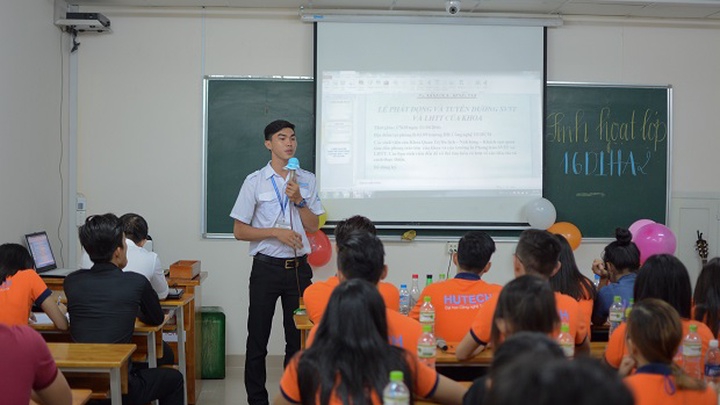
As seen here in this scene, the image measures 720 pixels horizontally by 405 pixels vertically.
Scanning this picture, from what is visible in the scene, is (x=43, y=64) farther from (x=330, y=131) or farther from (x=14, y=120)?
(x=330, y=131)

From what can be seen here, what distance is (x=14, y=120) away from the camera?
5312 millimetres

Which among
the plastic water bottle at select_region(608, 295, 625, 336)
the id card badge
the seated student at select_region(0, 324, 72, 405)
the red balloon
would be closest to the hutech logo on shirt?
the plastic water bottle at select_region(608, 295, 625, 336)

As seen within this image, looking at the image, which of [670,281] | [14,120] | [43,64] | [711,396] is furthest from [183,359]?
[711,396]

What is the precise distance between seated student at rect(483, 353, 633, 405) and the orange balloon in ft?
17.3

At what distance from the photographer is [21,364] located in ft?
7.24

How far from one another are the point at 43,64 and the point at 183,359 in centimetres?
265

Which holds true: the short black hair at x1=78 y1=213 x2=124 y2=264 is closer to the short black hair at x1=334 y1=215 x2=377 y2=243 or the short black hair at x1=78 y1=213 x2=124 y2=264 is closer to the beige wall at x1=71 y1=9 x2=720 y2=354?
the short black hair at x1=334 y1=215 x2=377 y2=243

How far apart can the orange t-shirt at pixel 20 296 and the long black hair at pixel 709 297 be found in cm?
317

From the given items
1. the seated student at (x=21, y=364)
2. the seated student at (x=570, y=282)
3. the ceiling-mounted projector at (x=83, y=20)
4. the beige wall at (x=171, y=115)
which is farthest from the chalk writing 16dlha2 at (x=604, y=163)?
the seated student at (x=21, y=364)

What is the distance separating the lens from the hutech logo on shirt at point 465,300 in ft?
11.8

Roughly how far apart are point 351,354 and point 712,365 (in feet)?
5.68

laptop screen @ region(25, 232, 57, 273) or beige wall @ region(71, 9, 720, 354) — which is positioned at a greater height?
beige wall @ region(71, 9, 720, 354)

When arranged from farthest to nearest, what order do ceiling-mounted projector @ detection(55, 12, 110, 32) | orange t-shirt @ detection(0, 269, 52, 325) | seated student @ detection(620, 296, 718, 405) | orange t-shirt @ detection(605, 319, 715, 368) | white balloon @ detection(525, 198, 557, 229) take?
white balloon @ detection(525, 198, 557, 229) < ceiling-mounted projector @ detection(55, 12, 110, 32) < orange t-shirt @ detection(0, 269, 52, 325) < orange t-shirt @ detection(605, 319, 715, 368) < seated student @ detection(620, 296, 718, 405)

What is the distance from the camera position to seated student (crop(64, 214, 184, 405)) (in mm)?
3592
